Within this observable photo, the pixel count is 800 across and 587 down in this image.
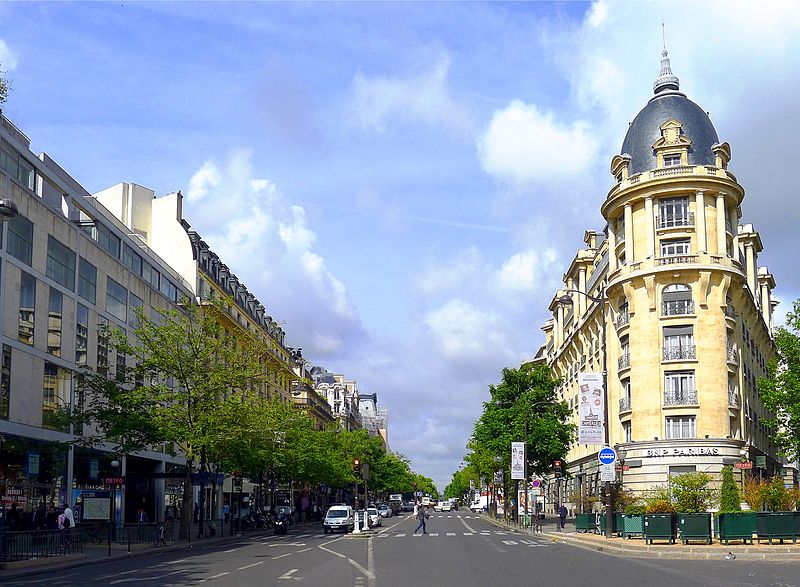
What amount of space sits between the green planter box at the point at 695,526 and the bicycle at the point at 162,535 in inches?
886

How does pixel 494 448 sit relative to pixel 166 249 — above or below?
below

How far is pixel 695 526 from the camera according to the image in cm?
3394

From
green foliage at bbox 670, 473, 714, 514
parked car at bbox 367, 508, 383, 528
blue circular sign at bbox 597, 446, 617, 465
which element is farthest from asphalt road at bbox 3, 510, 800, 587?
parked car at bbox 367, 508, 383, 528

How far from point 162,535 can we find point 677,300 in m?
35.7

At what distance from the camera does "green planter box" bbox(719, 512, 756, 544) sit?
33375 mm

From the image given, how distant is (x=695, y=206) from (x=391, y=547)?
33.5 m

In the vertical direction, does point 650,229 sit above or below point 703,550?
above

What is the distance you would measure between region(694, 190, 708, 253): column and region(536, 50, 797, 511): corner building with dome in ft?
0.25

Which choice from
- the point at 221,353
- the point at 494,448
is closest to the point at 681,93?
the point at 494,448

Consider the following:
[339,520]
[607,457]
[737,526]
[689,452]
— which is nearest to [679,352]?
[689,452]

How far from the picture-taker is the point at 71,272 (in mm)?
48312

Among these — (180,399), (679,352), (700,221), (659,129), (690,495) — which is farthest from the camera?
(659,129)

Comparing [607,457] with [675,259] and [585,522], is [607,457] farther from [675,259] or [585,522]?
[675,259]

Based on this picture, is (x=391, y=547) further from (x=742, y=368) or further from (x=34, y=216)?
(x=742, y=368)
